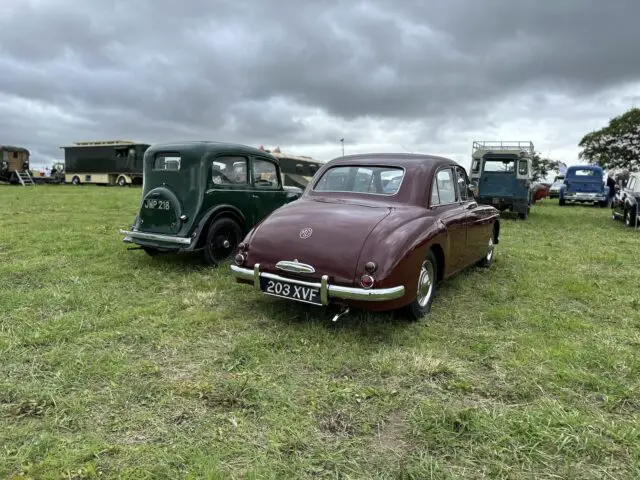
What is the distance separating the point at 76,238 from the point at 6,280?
320 cm

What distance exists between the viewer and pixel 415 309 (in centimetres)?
440

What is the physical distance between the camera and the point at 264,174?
25.4 feet

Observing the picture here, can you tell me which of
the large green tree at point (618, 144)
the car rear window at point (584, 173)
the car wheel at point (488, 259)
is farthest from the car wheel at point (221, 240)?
the large green tree at point (618, 144)

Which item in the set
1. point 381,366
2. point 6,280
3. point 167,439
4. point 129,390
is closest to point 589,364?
point 381,366

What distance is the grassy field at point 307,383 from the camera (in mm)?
2420

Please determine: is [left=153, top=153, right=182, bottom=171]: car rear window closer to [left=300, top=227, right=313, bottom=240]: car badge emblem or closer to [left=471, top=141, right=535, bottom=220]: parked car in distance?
[left=300, top=227, right=313, bottom=240]: car badge emblem

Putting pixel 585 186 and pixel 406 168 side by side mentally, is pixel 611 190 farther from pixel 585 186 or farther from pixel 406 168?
pixel 406 168

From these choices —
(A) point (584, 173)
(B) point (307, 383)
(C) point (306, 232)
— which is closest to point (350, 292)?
(C) point (306, 232)

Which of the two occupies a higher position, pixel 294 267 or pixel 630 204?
pixel 630 204

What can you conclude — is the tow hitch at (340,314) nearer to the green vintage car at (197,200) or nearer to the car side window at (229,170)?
the green vintage car at (197,200)

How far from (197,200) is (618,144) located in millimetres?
40731

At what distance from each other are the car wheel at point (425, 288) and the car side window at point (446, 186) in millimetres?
815

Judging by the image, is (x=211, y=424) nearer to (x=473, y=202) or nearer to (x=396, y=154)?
(x=396, y=154)

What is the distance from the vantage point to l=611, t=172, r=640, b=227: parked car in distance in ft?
40.5
